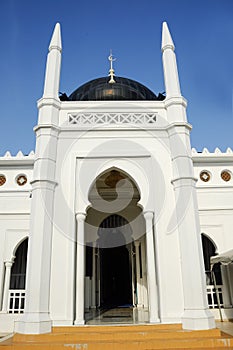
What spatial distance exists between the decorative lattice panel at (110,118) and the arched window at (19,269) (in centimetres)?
491

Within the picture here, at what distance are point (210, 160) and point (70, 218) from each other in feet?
20.4

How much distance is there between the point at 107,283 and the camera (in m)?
13.7

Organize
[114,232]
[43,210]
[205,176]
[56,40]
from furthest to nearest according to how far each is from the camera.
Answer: [114,232]
[205,176]
[56,40]
[43,210]

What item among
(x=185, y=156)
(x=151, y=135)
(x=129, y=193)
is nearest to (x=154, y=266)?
(x=185, y=156)

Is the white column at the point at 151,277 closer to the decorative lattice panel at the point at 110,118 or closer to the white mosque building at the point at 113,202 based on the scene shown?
the white mosque building at the point at 113,202

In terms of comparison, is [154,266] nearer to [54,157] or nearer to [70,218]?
[70,218]

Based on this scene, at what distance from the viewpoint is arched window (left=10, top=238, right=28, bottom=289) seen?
10.2 metres

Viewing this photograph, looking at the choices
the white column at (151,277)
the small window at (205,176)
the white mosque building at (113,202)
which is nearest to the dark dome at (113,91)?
the white mosque building at (113,202)

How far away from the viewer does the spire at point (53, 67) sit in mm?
7840


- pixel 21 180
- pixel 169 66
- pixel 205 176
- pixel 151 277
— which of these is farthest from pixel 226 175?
pixel 21 180

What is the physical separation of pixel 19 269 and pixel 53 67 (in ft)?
23.2

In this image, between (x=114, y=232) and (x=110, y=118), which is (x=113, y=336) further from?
(x=114, y=232)

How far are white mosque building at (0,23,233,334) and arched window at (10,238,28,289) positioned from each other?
34 millimetres

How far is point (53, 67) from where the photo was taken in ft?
26.7
